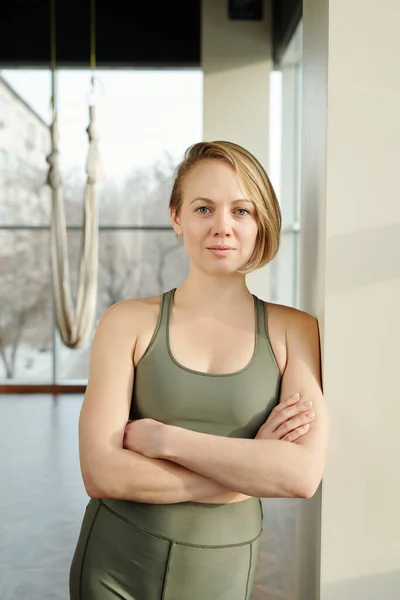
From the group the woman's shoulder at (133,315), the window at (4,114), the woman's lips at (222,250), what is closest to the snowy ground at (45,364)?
the window at (4,114)

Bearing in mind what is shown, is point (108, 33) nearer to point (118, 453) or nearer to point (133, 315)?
point (133, 315)

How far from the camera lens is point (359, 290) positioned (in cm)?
135

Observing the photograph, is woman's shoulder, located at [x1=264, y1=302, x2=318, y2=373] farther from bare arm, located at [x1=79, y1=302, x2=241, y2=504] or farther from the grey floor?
the grey floor

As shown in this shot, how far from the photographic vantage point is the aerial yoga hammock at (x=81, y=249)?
3719 millimetres

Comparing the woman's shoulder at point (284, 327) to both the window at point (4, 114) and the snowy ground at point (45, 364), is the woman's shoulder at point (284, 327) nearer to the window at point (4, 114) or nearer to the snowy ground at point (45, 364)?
the snowy ground at point (45, 364)

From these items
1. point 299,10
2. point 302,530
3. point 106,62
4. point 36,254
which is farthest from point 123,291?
point 302,530

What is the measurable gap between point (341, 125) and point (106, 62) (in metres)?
5.57

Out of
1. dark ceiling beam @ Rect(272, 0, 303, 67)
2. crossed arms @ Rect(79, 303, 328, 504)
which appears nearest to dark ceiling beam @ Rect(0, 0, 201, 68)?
dark ceiling beam @ Rect(272, 0, 303, 67)

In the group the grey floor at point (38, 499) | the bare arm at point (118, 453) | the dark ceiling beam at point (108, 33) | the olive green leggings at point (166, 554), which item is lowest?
the grey floor at point (38, 499)

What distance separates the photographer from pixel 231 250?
4.30 ft

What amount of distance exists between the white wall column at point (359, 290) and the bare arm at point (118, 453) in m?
0.25

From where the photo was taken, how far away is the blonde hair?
1.31m

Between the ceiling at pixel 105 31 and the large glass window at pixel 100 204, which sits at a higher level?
the ceiling at pixel 105 31

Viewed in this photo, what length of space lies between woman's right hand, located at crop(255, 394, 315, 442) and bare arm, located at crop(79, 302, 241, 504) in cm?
12
